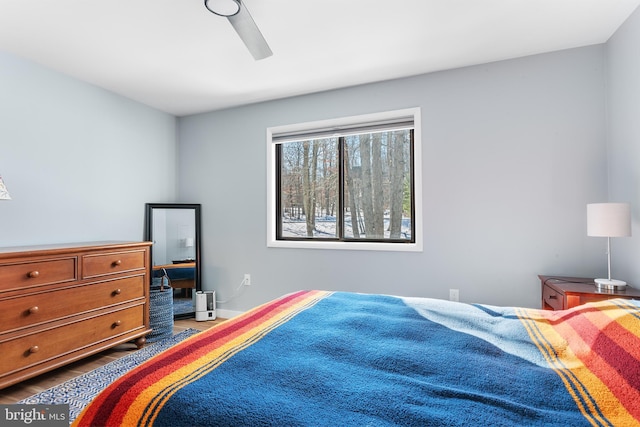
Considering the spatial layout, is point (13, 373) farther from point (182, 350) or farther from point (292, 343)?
point (292, 343)

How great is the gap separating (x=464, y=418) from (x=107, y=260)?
2657mm

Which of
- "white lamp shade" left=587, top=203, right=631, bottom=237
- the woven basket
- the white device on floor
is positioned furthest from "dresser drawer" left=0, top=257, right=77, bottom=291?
"white lamp shade" left=587, top=203, right=631, bottom=237

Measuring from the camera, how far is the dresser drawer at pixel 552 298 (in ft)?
6.61

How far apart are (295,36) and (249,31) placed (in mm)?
529

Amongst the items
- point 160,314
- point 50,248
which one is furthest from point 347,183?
point 50,248

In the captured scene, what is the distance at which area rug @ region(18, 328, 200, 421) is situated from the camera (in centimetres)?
192

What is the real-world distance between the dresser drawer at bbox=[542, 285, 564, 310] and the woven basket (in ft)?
10.2

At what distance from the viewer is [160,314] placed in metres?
2.99

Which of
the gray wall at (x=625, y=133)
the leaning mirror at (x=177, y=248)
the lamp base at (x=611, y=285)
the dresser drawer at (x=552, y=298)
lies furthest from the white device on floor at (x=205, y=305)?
the gray wall at (x=625, y=133)

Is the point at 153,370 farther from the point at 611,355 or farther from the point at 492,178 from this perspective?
the point at 492,178

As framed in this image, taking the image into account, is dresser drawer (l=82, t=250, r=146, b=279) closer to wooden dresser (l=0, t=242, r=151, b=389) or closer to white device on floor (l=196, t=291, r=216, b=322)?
wooden dresser (l=0, t=242, r=151, b=389)

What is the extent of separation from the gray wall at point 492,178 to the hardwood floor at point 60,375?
4.68 feet

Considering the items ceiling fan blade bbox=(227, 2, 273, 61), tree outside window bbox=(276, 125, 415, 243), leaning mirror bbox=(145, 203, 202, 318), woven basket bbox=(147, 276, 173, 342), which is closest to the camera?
ceiling fan blade bbox=(227, 2, 273, 61)

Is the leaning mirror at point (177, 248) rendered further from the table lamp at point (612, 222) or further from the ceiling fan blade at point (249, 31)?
the table lamp at point (612, 222)
